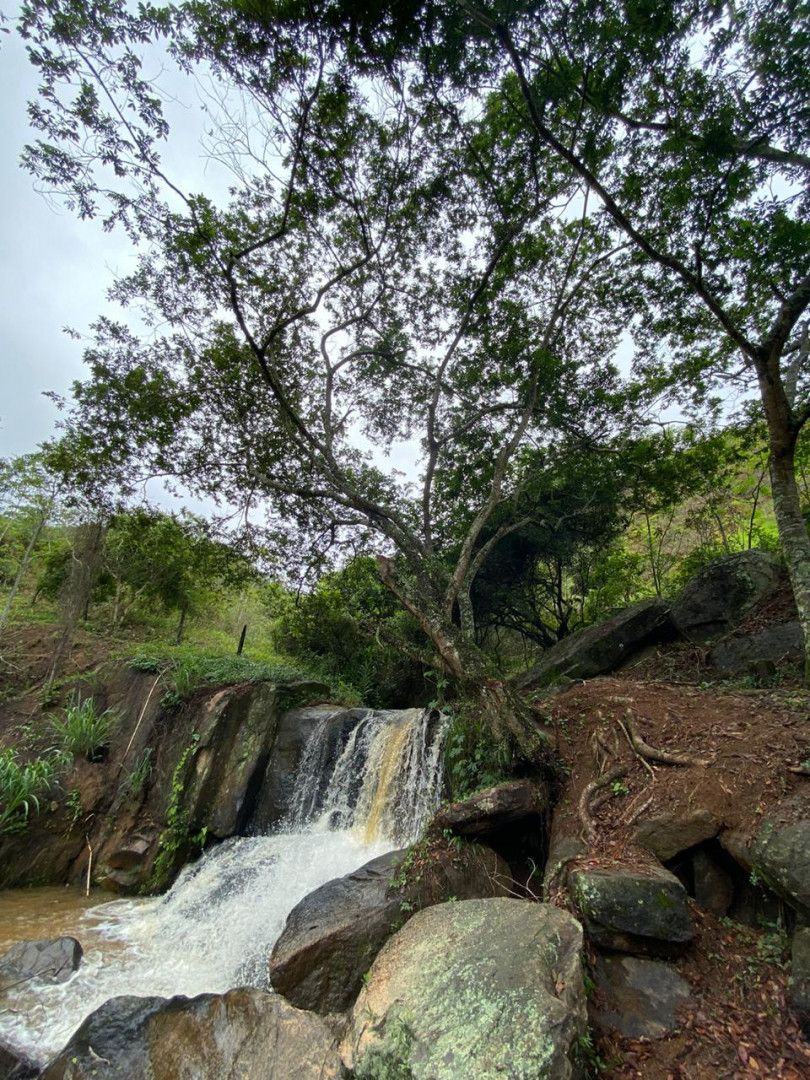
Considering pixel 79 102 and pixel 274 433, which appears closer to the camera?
pixel 79 102

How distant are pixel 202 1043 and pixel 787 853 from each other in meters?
3.90

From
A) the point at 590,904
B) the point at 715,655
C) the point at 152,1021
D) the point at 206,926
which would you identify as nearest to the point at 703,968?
the point at 590,904

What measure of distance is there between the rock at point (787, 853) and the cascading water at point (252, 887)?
3.92m

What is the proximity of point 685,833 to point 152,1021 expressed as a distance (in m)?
3.95

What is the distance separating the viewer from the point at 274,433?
29.2ft

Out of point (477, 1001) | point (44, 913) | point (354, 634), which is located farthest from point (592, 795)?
point (354, 634)

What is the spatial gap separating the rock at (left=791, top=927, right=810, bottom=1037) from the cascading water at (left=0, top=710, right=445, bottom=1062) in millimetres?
4098

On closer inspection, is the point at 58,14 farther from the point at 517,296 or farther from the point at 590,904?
the point at 590,904

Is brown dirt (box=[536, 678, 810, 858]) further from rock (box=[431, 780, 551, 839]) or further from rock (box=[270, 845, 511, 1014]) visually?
rock (box=[270, 845, 511, 1014])

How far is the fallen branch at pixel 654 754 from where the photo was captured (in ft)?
12.4

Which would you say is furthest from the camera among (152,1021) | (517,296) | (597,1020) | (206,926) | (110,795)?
(517,296)

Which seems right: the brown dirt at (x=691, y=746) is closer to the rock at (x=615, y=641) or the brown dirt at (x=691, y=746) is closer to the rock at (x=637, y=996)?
the rock at (x=637, y=996)

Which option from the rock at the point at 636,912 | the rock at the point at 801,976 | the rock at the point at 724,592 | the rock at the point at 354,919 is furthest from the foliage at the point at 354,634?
the rock at the point at 801,976

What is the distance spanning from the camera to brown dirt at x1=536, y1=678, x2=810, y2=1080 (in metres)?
2.19
